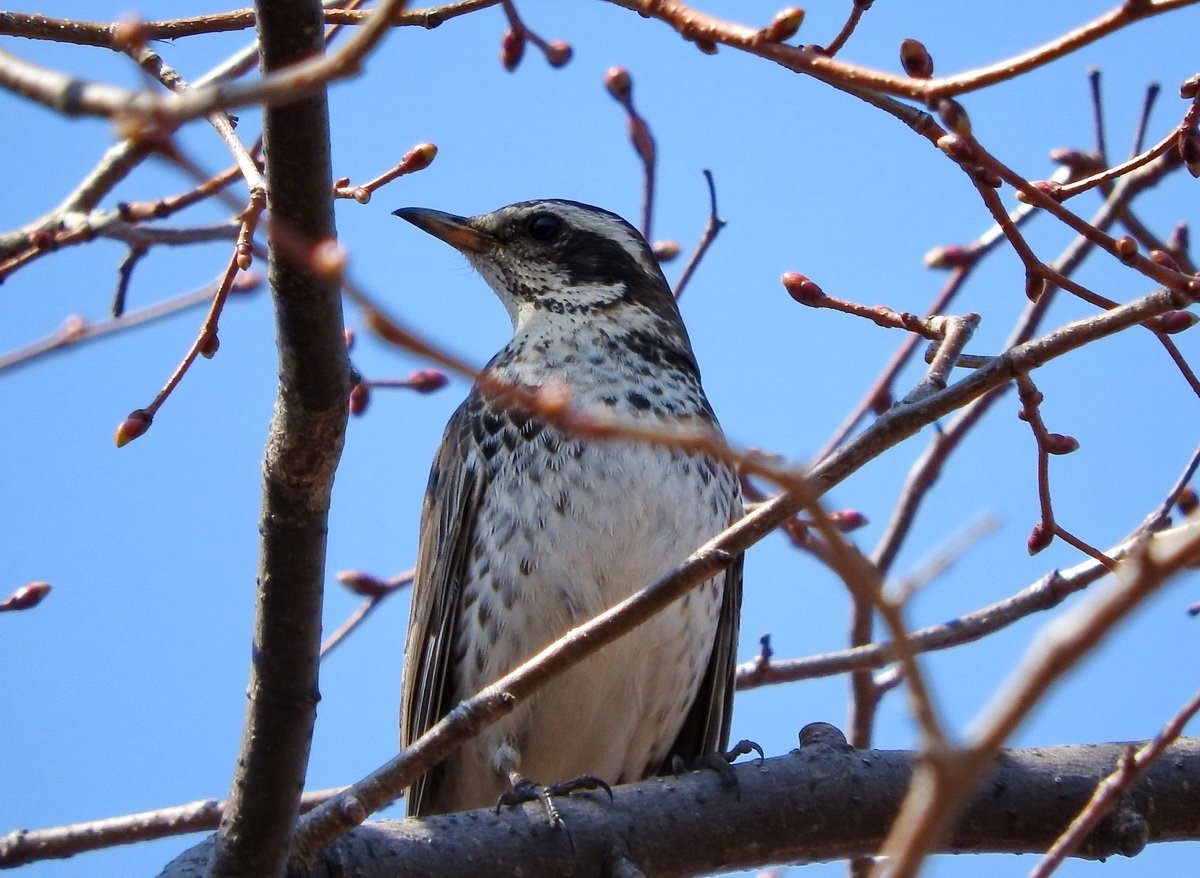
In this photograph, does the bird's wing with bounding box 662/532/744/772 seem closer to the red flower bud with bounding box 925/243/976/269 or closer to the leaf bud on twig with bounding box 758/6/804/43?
the red flower bud with bounding box 925/243/976/269

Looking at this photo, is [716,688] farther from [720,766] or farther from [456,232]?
[456,232]

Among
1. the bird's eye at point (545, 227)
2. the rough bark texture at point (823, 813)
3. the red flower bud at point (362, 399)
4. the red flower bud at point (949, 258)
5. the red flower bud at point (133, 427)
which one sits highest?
the bird's eye at point (545, 227)

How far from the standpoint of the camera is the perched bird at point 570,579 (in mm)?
5004

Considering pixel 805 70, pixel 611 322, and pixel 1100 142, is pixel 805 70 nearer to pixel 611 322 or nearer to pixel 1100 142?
pixel 1100 142

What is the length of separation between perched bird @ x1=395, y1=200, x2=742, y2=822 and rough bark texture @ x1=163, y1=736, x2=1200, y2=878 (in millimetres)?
818

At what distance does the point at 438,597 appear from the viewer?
207 inches

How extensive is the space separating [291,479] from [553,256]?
3.22 m

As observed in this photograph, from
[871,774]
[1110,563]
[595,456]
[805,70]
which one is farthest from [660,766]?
[805,70]

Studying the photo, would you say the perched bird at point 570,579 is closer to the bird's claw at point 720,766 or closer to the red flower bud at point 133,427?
the bird's claw at point 720,766

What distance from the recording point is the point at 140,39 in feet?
7.18

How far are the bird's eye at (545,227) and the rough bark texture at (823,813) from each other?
9.25 feet

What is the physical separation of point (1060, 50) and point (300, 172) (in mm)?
1437

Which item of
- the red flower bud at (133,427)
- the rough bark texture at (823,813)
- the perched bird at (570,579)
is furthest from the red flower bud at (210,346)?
the perched bird at (570,579)

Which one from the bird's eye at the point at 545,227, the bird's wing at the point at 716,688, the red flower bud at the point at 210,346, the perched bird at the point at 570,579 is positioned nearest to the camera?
the red flower bud at the point at 210,346
